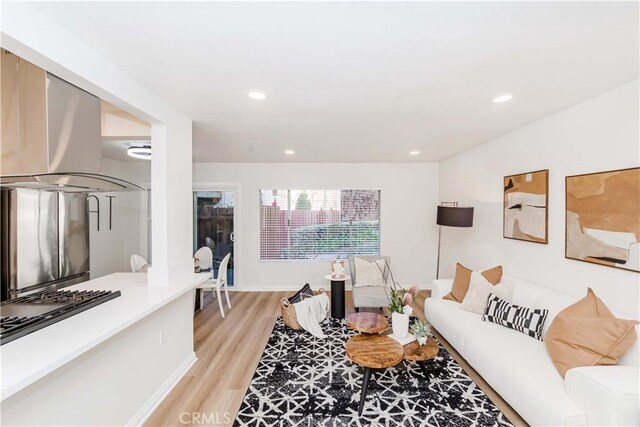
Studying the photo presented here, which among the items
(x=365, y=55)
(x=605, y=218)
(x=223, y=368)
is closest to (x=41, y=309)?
(x=223, y=368)

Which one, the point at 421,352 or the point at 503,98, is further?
the point at 421,352

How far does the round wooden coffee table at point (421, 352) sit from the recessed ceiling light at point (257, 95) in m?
2.43

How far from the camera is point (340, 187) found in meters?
5.46

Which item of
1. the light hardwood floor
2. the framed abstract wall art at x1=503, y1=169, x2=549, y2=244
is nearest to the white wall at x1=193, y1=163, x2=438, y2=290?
the light hardwood floor

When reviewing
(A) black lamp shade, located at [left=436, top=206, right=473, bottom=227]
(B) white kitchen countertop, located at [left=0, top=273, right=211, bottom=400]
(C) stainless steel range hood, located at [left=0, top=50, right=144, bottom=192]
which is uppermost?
(C) stainless steel range hood, located at [left=0, top=50, right=144, bottom=192]

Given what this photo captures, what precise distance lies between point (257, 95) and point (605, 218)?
115 inches

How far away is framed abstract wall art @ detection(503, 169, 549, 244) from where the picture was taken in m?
2.82

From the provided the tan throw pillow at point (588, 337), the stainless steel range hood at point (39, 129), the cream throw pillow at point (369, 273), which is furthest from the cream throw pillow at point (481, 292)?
the stainless steel range hood at point (39, 129)

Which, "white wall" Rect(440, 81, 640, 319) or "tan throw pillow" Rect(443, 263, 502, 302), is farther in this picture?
"tan throw pillow" Rect(443, 263, 502, 302)

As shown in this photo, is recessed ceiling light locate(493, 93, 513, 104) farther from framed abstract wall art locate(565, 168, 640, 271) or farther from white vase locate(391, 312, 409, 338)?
white vase locate(391, 312, 409, 338)

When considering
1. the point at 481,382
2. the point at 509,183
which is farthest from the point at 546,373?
the point at 509,183

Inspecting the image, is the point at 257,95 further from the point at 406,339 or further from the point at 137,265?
the point at 137,265

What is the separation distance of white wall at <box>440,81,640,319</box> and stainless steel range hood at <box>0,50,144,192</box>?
376 centimetres

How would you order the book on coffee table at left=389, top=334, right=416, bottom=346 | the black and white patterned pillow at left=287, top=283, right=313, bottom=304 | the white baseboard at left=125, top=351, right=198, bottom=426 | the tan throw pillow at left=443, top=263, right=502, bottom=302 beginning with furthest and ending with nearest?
the black and white patterned pillow at left=287, top=283, right=313, bottom=304, the tan throw pillow at left=443, top=263, right=502, bottom=302, the book on coffee table at left=389, top=334, right=416, bottom=346, the white baseboard at left=125, top=351, right=198, bottom=426
